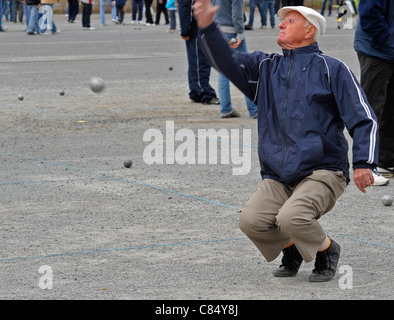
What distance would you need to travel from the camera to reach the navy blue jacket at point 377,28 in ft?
24.5

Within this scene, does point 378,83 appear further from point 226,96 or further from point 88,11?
point 88,11

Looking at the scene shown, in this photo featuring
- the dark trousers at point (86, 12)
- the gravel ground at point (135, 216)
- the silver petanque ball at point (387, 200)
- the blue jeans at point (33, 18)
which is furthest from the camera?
the dark trousers at point (86, 12)

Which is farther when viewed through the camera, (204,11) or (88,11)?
(88,11)

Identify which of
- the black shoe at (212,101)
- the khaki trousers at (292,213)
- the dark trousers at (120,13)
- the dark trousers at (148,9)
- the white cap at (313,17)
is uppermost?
the white cap at (313,17)

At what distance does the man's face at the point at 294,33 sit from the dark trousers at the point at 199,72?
7.34m

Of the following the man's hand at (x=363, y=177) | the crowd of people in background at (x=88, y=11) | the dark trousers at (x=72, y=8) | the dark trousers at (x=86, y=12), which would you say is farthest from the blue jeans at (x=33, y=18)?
the man's hand at (x=363, y=177)

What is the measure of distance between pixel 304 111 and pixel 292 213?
58 centimetres

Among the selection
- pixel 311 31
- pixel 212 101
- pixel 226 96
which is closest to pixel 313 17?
pixel 311 31

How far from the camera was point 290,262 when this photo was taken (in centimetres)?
515

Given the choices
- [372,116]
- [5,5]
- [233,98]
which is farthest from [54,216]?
[5,5]

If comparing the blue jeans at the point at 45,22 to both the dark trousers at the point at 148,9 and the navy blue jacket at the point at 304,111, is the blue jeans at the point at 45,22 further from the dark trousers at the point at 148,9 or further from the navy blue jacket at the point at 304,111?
the navy blue jacket at the point at 304,111

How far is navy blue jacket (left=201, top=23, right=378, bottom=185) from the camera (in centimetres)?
491
